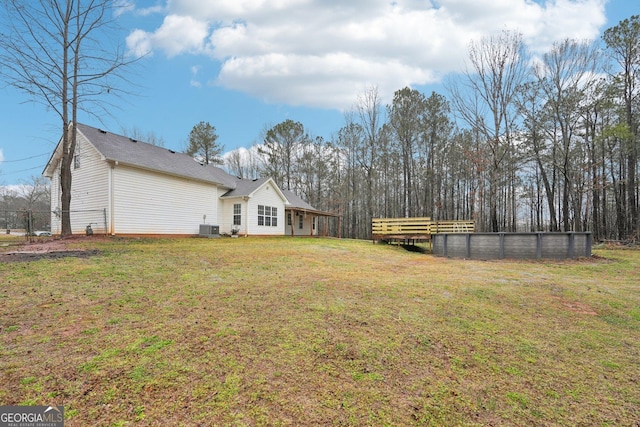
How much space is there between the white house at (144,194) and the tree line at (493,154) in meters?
12.9

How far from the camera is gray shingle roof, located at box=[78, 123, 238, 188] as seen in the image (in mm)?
13990

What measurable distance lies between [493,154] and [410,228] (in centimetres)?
720

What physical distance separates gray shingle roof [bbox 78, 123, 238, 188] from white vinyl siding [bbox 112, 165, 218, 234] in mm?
441

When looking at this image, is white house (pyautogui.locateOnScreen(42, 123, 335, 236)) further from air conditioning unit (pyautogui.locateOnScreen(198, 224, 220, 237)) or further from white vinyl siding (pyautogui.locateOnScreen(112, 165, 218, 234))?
air conditioning unit (pyautogui.locateOnScreen(198, 224, 220, 237))

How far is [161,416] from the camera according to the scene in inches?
84.0

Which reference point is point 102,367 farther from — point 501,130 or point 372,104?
point 372,104

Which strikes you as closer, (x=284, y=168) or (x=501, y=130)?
(x=501, y=130)

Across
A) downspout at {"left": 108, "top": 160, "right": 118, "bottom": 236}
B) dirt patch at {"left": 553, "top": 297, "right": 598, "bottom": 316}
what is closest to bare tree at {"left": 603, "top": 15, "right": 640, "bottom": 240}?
dirt patch at {"left": 553, "top": 297, "right": 598, "bottom": 316}

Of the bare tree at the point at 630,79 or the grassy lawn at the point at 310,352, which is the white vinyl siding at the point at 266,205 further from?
the bare tree at the point at 630,79

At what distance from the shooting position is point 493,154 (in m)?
18.1

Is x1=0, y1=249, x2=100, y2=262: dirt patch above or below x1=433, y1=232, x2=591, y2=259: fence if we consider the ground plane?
above

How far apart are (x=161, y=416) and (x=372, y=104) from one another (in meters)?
28.1

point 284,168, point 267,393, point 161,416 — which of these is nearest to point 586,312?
point 267,393

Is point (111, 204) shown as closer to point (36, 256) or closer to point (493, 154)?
point (36, 256)
